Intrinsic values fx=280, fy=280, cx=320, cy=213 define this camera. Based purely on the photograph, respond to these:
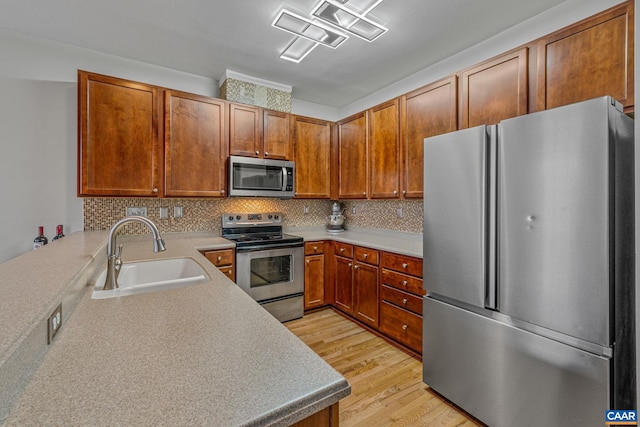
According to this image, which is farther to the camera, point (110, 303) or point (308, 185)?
point (308, 185)

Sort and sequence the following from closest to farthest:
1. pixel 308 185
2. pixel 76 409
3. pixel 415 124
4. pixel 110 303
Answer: pixel 76 409, pixel 110 303, pixel 415 124, pixel 308 185

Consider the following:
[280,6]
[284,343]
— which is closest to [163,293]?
[284,343]

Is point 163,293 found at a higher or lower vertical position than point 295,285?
higher

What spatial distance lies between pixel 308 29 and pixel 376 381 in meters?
2.73

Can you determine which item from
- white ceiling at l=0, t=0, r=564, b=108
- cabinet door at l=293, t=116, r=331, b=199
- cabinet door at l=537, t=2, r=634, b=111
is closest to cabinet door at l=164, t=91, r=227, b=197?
white ceiling at l=0, t=0, r=564, b=108

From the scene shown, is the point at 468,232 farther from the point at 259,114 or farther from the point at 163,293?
the point at 259,114

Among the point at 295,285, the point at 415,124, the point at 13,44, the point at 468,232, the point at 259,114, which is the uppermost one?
the point at 13,44

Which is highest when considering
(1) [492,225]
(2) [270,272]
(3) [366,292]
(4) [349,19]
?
(4) [349,19]

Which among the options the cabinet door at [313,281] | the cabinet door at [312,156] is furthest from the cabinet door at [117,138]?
the cabinet door at [313,281]

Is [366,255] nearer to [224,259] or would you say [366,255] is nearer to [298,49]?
[224,259]

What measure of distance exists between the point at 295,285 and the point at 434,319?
1556mm

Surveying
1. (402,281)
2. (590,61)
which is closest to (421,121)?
(590,61)

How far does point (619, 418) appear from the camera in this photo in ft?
3.95

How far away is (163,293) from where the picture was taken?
1.20 metres
